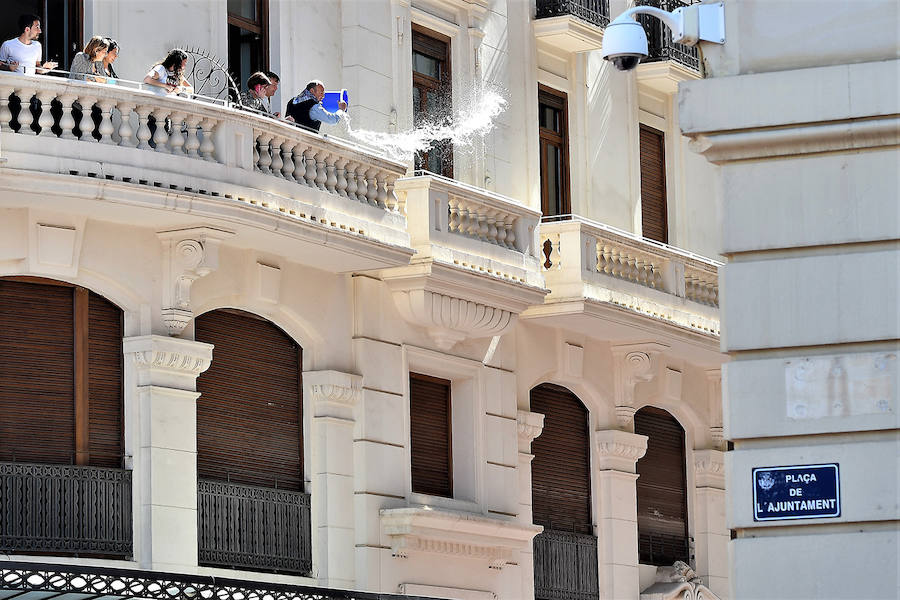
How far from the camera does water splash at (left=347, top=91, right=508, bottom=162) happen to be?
2567 centimetres

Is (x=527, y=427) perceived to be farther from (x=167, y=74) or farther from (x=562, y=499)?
(x=167, y=74)

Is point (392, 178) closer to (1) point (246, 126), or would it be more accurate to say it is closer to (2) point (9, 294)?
(1) point (246, 126)

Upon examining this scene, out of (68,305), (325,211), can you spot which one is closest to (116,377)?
(68,305)

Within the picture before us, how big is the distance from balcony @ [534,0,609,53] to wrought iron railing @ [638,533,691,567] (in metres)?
6.65

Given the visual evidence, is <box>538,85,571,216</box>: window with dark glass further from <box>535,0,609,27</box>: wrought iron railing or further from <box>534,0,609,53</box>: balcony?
<box>535,0,609,27</box>: wrought iron railing

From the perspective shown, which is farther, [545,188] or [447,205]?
[545,188]

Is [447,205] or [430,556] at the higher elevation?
[447,205]

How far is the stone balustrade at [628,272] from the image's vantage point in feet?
90.1

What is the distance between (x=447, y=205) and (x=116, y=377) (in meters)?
4.78

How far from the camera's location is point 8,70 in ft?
68.5

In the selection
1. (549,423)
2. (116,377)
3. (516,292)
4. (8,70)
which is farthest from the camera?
(549,423)

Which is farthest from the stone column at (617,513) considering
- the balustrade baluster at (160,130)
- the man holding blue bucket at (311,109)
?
the balustrade baluster at (160,130)

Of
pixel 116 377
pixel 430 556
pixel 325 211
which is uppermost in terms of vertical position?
pixel 325 211

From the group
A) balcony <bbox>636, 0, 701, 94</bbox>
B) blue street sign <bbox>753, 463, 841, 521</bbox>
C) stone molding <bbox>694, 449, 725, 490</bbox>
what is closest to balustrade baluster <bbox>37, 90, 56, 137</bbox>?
blue street sign <bbox>753, 463, 841, 521</bbox>
